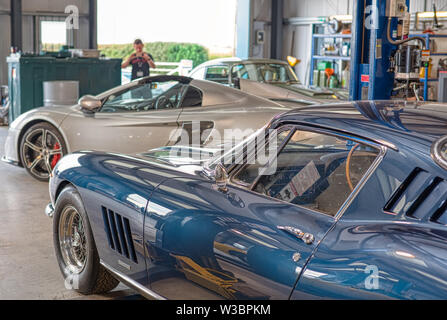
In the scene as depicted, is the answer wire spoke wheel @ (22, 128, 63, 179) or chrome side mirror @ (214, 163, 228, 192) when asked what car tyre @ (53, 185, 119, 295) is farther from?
wire spoke wheel @ (22, 128, 63, 179)

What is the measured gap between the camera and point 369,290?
81.2 inches

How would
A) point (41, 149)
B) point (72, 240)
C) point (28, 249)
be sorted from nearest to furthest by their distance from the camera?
point (72, 240)
point (28, 249)
point (41, 149)

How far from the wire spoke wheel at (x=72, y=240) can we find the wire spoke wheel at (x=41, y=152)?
3.42 meters

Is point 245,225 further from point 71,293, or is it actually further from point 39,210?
point 39,210

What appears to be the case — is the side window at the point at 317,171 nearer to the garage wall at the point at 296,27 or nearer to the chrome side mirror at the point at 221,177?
the chrome side mirror at the point at 221,177

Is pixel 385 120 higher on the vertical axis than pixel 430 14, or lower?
lower

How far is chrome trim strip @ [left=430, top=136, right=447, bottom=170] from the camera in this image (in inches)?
85.8

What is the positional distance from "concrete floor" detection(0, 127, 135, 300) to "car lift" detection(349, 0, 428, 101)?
360cm

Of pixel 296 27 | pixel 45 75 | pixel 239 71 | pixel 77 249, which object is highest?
pixel 296 27

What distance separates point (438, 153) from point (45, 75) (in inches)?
394

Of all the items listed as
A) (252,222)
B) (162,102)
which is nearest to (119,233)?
(252,222)

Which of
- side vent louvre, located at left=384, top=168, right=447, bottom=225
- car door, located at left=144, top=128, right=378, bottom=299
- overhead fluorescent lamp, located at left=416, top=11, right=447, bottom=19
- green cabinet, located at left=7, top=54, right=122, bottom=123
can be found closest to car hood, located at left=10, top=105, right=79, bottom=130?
green cabinet, located at left=7, top=54, right=122, bottom=123

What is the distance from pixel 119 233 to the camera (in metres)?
3.25

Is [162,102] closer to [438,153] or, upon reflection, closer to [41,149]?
[41,149]
